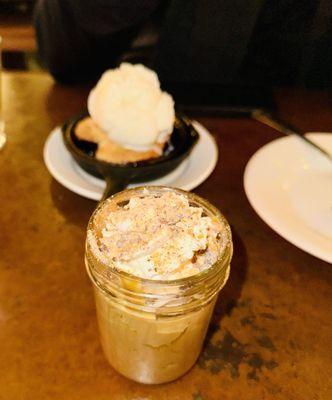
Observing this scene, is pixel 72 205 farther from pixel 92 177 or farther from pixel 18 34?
pixel 18 34

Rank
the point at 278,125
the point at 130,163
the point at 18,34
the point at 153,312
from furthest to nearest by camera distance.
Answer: the point at 18,34, the point at 278,125, the point at 130,163, the point at 153,312

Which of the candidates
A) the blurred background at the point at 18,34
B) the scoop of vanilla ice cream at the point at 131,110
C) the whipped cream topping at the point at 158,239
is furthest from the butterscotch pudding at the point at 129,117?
the blurred background at the point at 18,34

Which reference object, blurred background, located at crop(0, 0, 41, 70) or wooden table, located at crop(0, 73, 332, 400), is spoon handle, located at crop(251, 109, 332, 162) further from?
blurred background, located at crop(0, 0, 41, 70)

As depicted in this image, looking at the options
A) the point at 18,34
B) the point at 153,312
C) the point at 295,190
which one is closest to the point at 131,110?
the point at 295,190

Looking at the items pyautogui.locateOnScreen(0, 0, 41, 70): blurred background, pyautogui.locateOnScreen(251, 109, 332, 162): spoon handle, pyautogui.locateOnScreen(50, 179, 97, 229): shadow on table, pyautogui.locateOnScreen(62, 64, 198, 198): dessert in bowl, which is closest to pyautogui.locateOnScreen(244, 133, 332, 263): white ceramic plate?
pyautogui.locateOnScreen(251, 109, 332, 162): spoon handle

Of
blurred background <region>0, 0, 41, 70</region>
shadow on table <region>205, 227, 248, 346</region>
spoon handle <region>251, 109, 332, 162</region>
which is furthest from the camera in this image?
blurred background <region>0, 0, 41, 70</region>

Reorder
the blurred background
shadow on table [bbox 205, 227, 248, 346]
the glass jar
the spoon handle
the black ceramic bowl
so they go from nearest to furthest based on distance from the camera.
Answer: the glass jar
shadow on table [bbox 205, 227, 248, 346]
the black ceramic bowl
the spoon handle
the blurred background
